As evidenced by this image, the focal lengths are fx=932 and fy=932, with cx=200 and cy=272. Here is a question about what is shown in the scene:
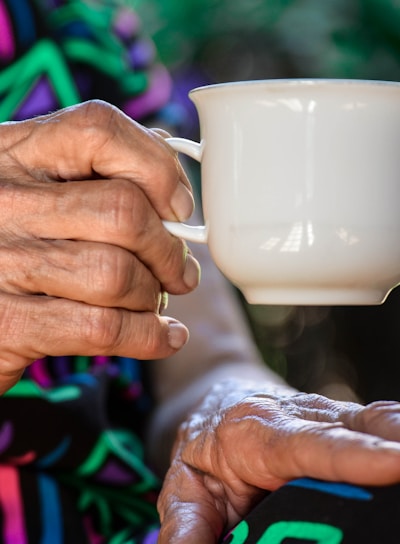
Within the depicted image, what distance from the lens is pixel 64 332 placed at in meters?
0.86

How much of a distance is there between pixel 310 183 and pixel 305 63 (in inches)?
64.9

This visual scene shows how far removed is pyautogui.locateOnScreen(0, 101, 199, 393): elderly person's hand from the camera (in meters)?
0.83

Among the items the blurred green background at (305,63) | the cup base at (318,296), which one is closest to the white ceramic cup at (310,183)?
the cup base at (318,296)

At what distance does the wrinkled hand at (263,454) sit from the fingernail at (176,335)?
8 cm

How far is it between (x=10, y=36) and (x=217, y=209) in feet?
1.98

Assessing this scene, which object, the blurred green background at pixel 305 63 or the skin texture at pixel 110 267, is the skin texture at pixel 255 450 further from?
the blurred green background at pixel 305 63

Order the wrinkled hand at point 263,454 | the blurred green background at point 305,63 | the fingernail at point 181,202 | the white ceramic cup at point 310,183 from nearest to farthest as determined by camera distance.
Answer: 1. the wrinkled hand at point 263,454
2. the white ceramic cup at point 310,183
3. the fingernail at point 181,202
4. the blurred green background at point 305,63

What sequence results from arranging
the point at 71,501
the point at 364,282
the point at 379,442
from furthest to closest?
the point at 71,501, the point at 364,282, the point at 379,442

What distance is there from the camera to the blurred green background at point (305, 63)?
228cm

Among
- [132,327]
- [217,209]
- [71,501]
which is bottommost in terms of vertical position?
[71,501]

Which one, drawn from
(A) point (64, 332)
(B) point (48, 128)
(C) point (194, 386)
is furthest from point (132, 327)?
(C) point (194, 386)

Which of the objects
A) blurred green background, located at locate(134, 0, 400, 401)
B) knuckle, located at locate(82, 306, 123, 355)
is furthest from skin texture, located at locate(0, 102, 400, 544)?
blurred green background, located at locate(134, 0, 400, 401)

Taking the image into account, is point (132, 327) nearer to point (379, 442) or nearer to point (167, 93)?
point (379, 442)

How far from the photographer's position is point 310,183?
0.77m
